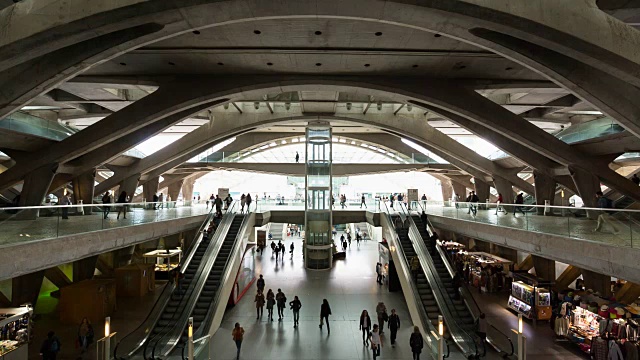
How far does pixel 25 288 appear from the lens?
14.0 m

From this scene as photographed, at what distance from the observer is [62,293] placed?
13477 mm

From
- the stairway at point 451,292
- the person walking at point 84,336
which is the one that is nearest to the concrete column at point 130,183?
the person walking at point 84,336

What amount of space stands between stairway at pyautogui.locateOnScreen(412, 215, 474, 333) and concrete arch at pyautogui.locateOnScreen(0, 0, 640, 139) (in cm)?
763

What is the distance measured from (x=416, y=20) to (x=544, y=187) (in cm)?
1496

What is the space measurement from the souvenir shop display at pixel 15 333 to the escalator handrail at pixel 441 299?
11.6 m

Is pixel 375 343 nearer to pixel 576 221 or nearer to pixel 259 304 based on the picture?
→ pixel 259 304

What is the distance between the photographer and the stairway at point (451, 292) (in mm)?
11315

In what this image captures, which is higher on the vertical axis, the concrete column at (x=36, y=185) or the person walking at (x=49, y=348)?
the concrete column at (x=36, y=185)

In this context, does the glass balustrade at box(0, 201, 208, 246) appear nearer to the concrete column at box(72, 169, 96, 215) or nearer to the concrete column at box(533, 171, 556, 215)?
the concrete column at box(72, 169, 96, 215)

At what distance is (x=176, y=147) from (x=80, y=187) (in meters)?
6.42

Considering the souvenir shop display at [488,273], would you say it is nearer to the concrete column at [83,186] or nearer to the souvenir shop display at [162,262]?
the souvenir shop display at [162,262]

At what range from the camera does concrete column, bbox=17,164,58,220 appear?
14172 millimetres

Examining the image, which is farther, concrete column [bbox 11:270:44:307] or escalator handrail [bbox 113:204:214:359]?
concrete column [bbox 11:270:44:307]

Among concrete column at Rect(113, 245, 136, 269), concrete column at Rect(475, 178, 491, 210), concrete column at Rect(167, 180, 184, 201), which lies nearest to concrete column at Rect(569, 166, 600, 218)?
concrete column at Rect(475, 178, 491, 210)
